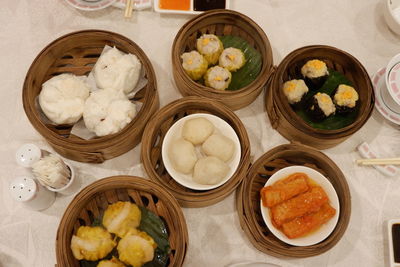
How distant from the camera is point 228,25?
2.04m

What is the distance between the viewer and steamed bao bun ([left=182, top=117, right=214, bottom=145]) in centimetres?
175

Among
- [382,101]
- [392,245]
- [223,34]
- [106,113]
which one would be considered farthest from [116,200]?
[382,101]

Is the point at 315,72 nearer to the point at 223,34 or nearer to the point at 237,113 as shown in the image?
the point at 237,113

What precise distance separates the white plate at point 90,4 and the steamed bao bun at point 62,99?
50 cm

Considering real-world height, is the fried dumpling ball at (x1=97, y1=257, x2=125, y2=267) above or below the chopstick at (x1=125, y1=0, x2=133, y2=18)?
below

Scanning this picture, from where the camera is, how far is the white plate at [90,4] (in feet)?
6.73

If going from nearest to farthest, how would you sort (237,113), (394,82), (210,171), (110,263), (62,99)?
(110,263)
(210,171)
(62,99)
(394,82)
(237,113)

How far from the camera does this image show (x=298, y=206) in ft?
5.50

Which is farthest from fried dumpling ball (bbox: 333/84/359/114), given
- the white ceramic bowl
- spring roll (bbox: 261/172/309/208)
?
the white ceramic bowl

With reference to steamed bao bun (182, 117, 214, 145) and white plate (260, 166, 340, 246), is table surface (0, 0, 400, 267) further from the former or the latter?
steamed bao bun (182, 117, 214, 145)

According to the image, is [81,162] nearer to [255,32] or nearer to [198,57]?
[198,57]

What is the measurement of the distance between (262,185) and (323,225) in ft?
1.08

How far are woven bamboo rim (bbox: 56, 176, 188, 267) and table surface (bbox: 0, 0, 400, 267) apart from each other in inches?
6.6

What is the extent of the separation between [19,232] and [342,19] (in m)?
2.13
